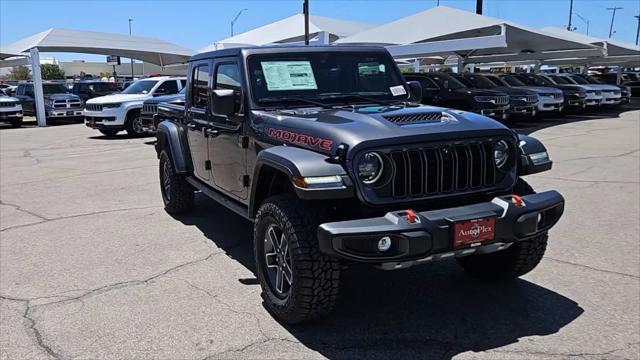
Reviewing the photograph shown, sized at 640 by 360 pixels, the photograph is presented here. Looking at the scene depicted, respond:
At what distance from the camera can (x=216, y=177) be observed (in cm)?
530

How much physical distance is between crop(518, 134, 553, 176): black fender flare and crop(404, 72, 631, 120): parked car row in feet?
29.9

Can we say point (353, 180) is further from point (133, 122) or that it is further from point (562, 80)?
point (562, 80)

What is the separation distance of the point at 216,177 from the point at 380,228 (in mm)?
2563

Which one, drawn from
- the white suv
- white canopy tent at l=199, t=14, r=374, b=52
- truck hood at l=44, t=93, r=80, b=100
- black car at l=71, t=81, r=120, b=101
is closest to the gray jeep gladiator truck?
the white suv

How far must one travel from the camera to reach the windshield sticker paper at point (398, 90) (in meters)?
5.03

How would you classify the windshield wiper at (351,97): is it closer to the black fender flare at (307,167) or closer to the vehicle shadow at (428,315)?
the black fender flare at (307,167)

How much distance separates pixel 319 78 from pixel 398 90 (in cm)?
77

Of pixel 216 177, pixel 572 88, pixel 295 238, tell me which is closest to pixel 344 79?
pixel 216 177

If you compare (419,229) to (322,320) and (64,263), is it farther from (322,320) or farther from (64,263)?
(64,263)

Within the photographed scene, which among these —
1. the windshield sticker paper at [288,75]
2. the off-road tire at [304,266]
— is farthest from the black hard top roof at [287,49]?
the off-road tire at [304,266]

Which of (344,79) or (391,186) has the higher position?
(344,79)

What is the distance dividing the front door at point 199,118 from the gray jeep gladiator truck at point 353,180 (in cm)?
67

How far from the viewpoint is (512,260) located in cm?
415

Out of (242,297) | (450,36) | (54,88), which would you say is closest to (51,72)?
(54,88)
